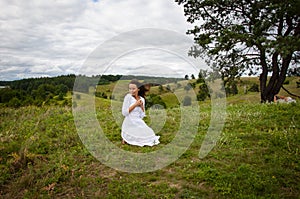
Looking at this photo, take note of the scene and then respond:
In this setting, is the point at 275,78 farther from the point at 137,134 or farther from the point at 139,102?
the point at 137,134

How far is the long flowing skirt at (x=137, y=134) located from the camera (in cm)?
886

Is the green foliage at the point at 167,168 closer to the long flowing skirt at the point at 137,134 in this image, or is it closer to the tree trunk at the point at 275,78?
the long flowing skirt at the point at 137,134

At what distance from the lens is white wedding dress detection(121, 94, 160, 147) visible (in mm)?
8758

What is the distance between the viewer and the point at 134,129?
29.3ft

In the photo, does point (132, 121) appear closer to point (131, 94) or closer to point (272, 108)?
point (131, 94)

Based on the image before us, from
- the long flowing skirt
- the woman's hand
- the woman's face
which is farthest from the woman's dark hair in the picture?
the long flowing skirt

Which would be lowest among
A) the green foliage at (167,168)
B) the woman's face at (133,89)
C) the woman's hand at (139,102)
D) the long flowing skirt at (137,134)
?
the green foliage at (167,168)

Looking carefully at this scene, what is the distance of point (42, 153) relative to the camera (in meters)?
8.23

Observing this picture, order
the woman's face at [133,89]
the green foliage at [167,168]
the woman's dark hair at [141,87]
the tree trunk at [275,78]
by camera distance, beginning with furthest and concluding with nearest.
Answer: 1. the tree trunk at [275,78]
2. the woman's dark hair at [141,87]
3. the woman's face at [133,89]
4. the green foliage at [167,168]

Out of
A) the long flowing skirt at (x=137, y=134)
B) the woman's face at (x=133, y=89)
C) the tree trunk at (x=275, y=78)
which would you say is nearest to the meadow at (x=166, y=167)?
the long flowing skirt at (x=137, y=134)

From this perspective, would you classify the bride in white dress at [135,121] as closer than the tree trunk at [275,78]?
Yes

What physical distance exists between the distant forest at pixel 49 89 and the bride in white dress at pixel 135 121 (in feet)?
1.63

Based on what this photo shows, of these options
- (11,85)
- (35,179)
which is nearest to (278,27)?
(35,179)

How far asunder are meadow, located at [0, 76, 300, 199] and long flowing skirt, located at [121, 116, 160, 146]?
0.35 meters
